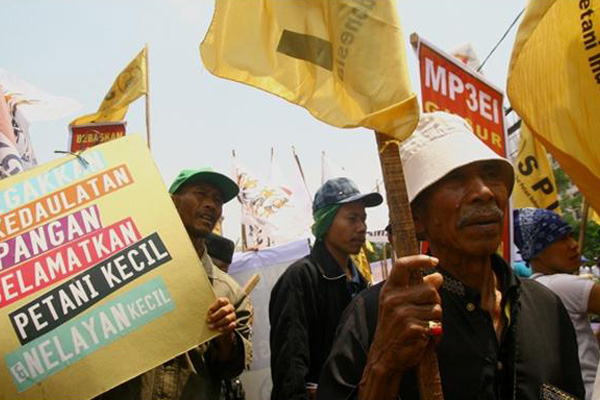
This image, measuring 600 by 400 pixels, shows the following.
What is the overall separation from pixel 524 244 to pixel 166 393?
2.50m

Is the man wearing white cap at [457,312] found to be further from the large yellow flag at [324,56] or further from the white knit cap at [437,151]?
the large yellow flag at [324,56]

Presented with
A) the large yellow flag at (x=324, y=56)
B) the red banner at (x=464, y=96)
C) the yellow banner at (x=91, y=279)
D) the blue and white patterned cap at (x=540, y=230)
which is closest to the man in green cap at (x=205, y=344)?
the yellow banner at (x=91, y=279)

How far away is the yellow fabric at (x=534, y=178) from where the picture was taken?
4895 millimetres

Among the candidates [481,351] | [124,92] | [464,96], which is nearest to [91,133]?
[124,92]

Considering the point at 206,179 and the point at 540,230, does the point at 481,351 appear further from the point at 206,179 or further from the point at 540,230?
the point at 540,230

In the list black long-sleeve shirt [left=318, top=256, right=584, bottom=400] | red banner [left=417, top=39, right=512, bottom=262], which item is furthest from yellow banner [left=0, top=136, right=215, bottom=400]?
red banner [left=417, top=39, right=512, bottom=262]

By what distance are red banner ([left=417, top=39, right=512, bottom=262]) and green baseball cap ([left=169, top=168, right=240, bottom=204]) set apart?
1.27m

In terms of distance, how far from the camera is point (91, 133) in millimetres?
5719

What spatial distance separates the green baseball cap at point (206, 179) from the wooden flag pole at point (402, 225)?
6.54 feet

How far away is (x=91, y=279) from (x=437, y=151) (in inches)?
49.8

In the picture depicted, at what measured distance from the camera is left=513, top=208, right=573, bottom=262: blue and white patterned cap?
3629mm

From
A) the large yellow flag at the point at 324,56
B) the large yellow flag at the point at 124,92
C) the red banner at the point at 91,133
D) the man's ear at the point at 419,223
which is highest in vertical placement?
the large yellow flag at the point at 124,92

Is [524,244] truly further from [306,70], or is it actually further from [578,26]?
[306,70]

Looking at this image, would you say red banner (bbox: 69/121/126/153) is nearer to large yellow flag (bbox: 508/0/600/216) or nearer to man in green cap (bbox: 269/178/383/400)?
man in green cap (bbox: 269/178/383/400)
